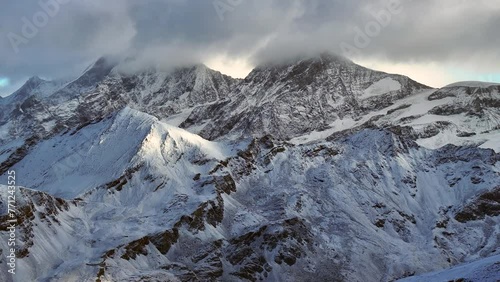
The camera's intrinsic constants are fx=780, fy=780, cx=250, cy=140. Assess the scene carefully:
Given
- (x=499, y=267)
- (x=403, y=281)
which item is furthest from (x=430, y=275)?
(x=499, y=267)

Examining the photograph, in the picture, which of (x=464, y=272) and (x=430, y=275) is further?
(x=430, y=275)

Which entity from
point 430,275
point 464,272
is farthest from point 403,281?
point 464,272

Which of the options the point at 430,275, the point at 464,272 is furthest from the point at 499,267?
the point at 430,275

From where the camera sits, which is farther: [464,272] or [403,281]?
[403,281]

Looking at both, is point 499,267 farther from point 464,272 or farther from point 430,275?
point 430,275

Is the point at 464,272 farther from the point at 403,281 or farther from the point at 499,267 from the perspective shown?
the point at 403,281

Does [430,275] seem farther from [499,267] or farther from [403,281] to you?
[499,267]
